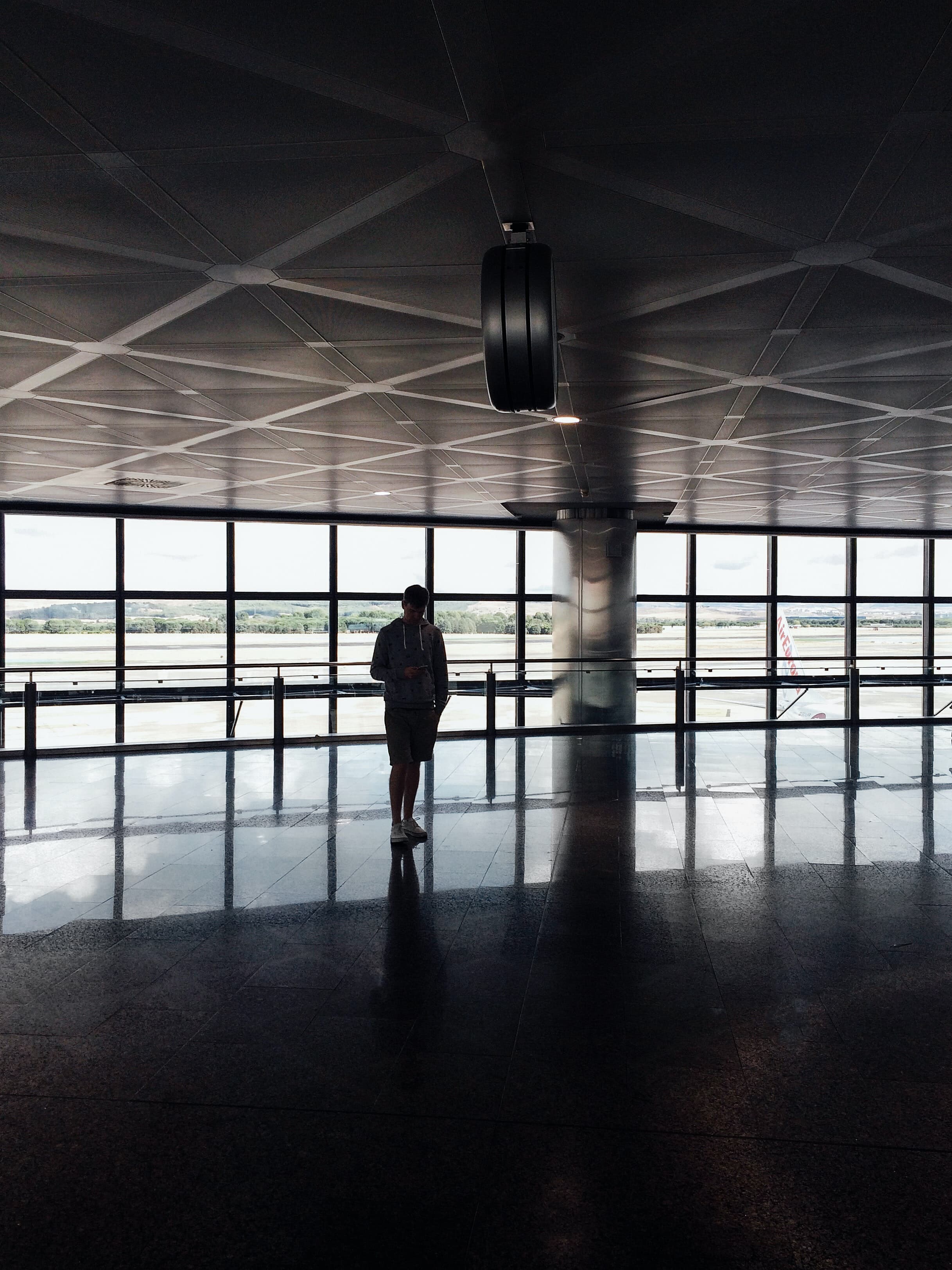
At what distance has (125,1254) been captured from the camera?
2.13 meters

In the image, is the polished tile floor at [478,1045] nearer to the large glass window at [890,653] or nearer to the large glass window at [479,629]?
the large glass window at [890,653]

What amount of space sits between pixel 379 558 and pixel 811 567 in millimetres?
9251

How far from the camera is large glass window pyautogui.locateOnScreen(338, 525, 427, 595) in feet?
55.0

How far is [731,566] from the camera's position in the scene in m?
17.8

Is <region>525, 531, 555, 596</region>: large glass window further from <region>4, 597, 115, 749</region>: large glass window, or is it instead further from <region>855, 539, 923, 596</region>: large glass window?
<region>4, 597, 115, 749</region>: large glass window

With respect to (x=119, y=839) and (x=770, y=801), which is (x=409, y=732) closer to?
(x=119, y=839)

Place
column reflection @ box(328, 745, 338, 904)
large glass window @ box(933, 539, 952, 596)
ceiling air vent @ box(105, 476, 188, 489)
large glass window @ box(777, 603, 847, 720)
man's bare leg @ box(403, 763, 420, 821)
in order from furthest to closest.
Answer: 1. large glass window @ box(933, 539, 952, 596)
2. large glass window @ box(777, 603, 847, 720)
3. ceiling air vent @ box(105, 476, 188, 489)
4. man's bare leg @ box(403, 763, 420, 821)
5. column reflection @ box(328, 745, 338, 904)

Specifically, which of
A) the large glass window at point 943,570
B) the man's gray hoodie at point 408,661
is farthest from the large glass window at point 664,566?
the man's gray hoodie at point 408,661

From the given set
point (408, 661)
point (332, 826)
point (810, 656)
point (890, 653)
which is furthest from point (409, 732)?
point (890, 653)

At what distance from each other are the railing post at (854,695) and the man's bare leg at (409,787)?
9.23 m

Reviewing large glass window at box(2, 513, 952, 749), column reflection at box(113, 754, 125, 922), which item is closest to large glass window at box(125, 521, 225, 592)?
large glass window at box(2, 513, 952, 749)

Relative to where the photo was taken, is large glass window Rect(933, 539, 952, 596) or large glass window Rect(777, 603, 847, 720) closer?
large glass window Rect(777, 603, 847, 720)

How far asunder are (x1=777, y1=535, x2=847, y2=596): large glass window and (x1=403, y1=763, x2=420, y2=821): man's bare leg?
1349cm

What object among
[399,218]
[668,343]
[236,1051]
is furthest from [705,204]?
[236,1051]
